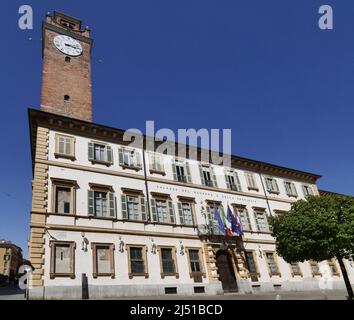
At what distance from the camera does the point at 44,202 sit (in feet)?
63.6

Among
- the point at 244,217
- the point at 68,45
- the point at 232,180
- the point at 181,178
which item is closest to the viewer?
the point at 181,178

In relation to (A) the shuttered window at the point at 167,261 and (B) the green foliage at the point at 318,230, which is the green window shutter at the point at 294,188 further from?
(A) the shuttered window at the point at 167,261

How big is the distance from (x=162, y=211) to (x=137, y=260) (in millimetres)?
4376

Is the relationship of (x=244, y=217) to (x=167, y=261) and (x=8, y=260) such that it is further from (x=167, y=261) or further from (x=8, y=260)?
(x=8, y=260)

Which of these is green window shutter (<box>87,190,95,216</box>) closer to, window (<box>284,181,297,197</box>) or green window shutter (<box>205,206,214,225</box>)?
green window shutter (<box>205,206,214,225</box>)

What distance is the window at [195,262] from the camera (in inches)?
904

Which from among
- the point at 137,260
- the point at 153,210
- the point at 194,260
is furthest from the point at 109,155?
the point at 194,260

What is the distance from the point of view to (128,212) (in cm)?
2230

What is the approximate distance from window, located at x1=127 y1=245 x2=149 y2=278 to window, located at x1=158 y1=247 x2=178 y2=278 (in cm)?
128

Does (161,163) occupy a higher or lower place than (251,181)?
higher

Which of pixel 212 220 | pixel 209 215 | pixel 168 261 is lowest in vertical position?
pixel 168 261

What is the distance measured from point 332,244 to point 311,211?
2.33 m
